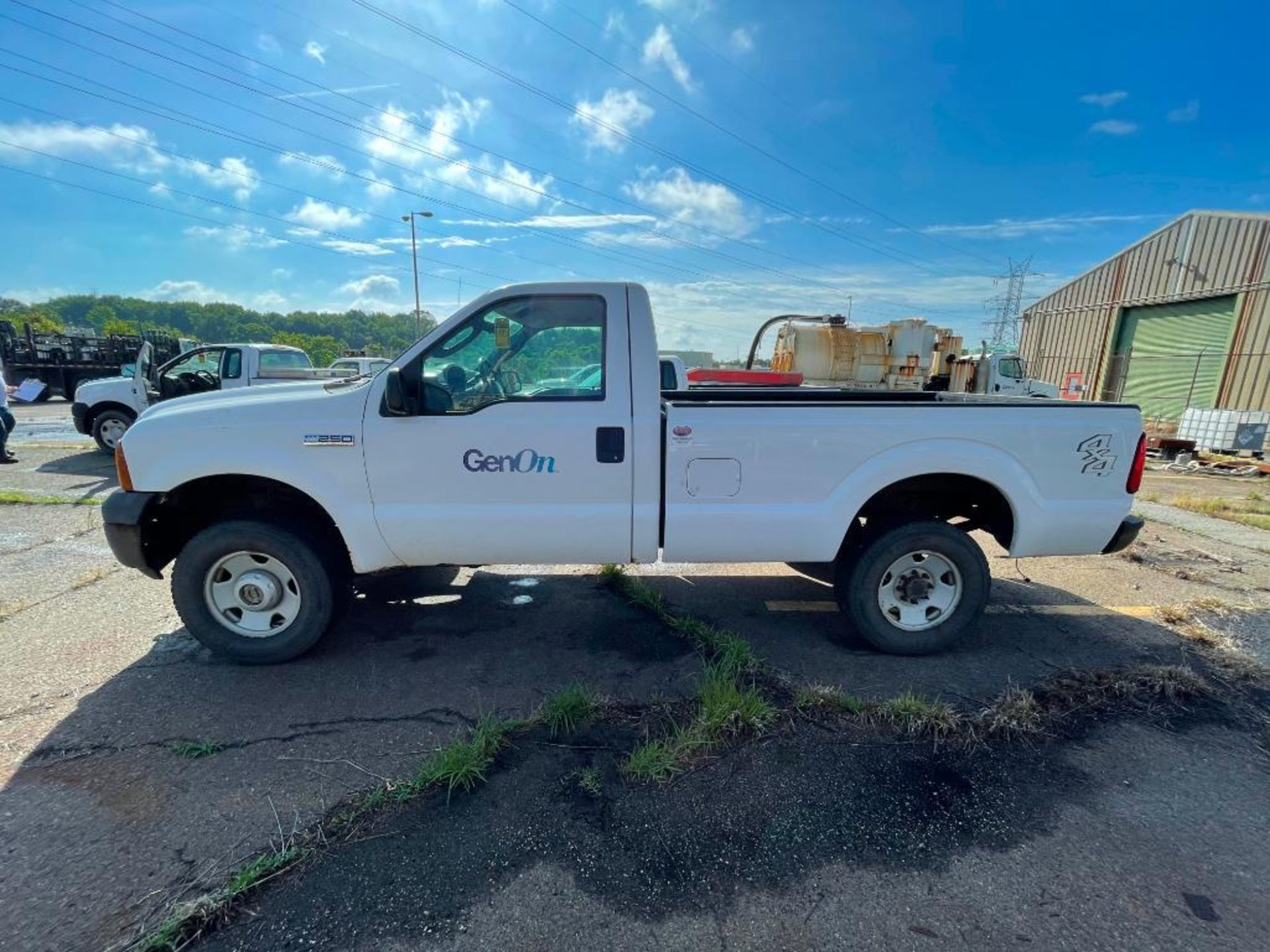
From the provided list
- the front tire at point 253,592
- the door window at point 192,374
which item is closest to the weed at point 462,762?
the front tire at point 253,592

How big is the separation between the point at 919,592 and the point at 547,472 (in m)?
2.42

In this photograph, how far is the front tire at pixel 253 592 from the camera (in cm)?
317

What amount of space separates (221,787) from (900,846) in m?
2.71

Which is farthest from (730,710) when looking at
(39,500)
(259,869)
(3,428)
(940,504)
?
(3,428)

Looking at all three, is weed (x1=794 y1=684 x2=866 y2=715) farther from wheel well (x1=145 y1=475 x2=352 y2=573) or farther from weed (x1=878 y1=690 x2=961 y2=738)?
wheel well (x1=145 y1=475 x2=352 y2=573)

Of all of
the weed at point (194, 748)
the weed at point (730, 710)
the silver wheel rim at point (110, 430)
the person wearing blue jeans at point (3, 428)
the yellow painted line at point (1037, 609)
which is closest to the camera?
the weed at point (194, 748)

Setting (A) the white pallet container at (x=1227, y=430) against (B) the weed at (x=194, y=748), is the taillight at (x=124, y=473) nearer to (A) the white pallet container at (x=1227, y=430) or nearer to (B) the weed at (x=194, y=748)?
(B) the weed at (x=194, y=748)

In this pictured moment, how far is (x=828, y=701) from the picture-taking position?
292 cm

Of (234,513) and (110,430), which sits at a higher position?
(234,513)

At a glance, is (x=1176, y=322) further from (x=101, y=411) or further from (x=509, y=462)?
(x=101, y=411)

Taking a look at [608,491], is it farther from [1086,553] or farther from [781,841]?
[1086,553]

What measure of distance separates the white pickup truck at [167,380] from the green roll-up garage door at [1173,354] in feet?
73.7

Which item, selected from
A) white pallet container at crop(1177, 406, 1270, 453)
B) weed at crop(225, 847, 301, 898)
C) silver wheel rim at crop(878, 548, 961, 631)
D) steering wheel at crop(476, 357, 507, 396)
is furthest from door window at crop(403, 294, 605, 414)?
white pallet container at crop(1177, 406, 1270, 453)

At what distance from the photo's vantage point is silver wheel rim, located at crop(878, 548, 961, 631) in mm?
3504
